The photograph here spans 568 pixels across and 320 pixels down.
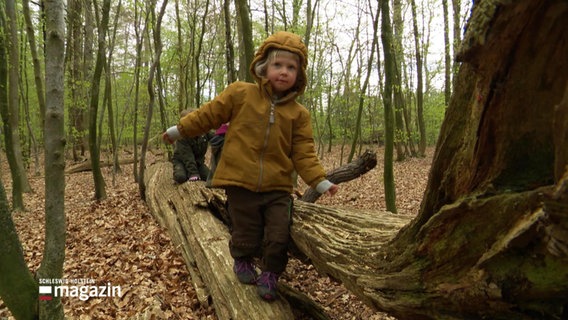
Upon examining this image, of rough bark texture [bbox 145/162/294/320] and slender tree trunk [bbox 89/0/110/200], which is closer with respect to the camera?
rough bark texture [bbox 145/162/294/320]

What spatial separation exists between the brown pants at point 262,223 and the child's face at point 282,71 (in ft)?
3.18

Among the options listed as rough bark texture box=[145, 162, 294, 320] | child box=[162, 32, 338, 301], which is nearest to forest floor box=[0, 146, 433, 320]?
rough bark texture box=[145, 162, 294, 320]

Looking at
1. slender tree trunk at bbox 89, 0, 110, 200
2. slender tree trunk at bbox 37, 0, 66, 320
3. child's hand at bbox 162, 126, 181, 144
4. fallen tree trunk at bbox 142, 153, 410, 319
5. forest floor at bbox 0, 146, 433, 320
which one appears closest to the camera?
slender tree trunk at bbox 37, 0, 66, 320

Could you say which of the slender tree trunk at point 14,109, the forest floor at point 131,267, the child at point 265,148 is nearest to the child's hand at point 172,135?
the child at point 265,148

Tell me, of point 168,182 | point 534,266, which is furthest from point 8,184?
point 534,266

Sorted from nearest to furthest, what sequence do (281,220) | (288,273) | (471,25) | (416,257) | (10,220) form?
(471,25)
(416,257)
(10,220)
(281,220)
(288,273)

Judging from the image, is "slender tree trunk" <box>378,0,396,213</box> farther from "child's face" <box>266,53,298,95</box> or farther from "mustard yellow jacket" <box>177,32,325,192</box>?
"child's face" <box>266,53,298,95</box>

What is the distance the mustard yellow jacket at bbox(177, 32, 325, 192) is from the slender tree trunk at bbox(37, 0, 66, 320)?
92 centimetres

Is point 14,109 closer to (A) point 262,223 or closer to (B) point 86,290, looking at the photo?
(B) point 86,290

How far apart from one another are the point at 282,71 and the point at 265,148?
67 cm

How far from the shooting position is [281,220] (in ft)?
9.60

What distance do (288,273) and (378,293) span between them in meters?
2.41

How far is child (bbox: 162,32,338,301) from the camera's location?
2820 mm

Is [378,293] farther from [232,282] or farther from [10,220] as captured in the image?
[10,220]
